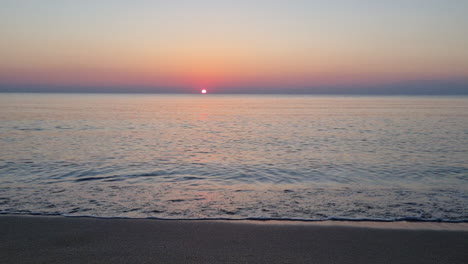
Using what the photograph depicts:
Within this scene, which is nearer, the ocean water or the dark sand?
the dark sand

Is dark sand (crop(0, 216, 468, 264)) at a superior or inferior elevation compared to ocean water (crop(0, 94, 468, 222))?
superior

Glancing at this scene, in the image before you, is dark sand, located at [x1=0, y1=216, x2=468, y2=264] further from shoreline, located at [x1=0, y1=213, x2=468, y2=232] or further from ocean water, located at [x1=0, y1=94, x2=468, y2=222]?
ocean water, located at [x1=0, y1=94, x2=468, y2=222]

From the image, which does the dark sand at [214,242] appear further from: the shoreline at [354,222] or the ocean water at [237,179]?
the ocean water at [237,179]

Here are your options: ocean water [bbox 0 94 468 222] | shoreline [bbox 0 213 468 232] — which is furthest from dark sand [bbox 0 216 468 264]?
ocean water [bbox 0 94 468 222]

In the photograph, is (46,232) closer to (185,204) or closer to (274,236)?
(185,204)

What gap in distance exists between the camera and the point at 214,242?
6344mm

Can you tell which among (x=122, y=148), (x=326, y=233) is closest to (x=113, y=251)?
(x=326, y=233)

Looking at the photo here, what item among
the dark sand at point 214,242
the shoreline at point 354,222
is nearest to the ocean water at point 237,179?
the shoreline at point 354,222

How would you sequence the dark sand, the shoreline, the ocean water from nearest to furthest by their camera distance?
1. the dark sand
2. the shoreline
3. the ocean water

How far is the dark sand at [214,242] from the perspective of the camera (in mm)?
5672

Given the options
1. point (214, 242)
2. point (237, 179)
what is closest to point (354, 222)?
point (214, 242)

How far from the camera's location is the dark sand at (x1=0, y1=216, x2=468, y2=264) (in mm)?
5672

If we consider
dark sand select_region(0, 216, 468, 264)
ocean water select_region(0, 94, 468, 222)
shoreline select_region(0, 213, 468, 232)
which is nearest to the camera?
dark sand select_region(0, 216, 468, 264)

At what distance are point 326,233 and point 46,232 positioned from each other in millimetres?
5814
